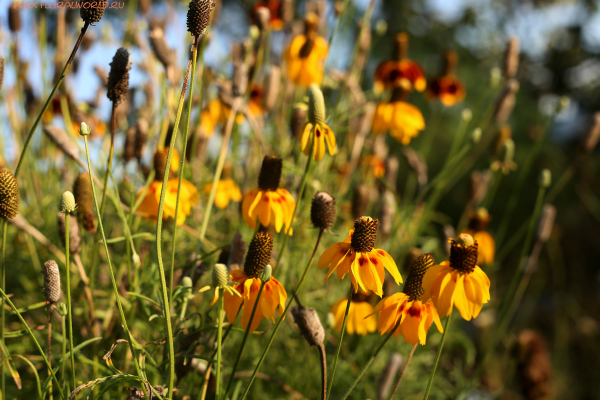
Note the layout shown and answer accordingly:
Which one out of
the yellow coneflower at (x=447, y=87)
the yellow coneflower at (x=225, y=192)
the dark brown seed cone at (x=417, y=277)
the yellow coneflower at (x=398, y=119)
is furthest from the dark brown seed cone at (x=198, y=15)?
the yellow coneflower at (x=447, y=87)

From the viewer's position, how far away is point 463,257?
2.00 ft

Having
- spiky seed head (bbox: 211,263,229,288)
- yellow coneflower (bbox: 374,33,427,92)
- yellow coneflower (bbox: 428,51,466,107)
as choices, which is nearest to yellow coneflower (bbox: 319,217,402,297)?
spiky seed head (bbox: 211,263,229,288)

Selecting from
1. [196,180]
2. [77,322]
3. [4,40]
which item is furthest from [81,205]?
[4,40]

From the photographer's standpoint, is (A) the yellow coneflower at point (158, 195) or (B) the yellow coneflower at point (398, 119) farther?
(B) the yellow coneflower at point (398, 119)

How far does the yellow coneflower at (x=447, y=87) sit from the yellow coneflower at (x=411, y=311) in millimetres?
1159

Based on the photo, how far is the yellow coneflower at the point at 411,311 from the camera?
25.6 inches

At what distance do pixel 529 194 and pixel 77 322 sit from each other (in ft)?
10.6

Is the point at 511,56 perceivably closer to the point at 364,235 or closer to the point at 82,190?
the point at 364,235

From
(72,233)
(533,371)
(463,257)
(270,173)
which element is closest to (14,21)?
(72,233)

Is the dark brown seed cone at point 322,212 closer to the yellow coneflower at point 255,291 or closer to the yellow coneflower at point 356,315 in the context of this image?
the yellow coneflower at point 255,291

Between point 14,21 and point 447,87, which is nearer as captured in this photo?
point 14,21

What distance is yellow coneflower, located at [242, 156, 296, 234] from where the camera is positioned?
31.6 inches

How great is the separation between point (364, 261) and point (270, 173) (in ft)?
0.87

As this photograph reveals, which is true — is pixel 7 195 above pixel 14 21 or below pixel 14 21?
below
